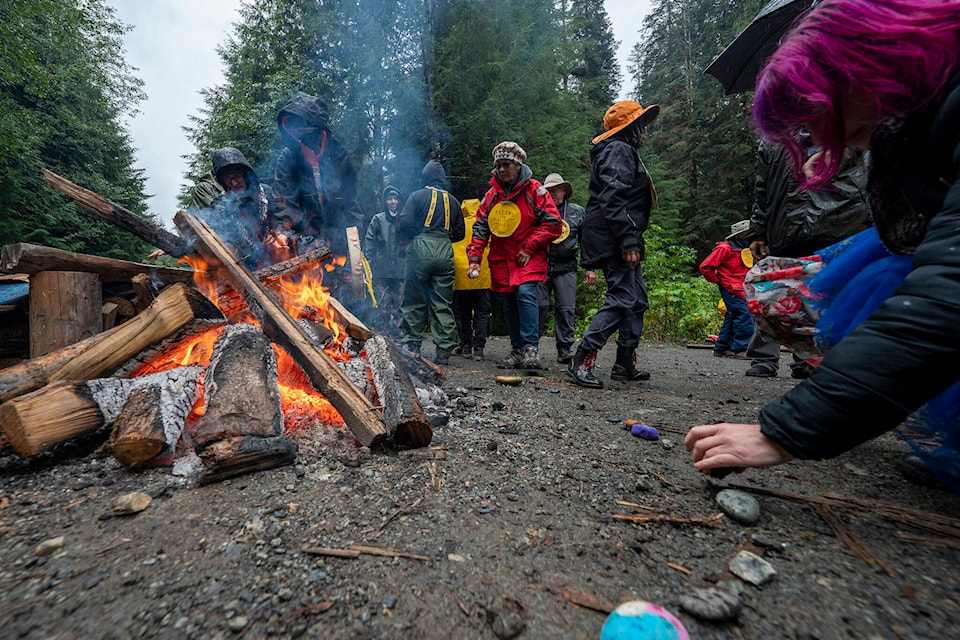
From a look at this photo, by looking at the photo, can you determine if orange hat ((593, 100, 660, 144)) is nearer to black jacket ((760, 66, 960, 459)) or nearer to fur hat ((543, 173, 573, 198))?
fur hat ((543, 173, 573, 198))

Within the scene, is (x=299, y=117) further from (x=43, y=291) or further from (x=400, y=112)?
(x=400, y=112)

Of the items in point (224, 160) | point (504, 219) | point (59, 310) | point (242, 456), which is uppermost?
point (224, 160)

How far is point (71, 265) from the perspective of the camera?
9.65ft

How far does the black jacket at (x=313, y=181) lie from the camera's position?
16.0ft

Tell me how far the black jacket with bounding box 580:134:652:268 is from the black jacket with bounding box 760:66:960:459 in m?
2.74

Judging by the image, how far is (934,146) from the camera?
1.06m

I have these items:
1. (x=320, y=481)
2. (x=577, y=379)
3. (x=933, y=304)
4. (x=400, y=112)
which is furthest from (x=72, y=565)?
(x=400, y=112)

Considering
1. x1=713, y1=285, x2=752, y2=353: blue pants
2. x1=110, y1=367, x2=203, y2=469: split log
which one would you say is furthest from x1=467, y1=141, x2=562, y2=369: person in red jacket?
x1=713, y1=285, x2=752, y2=353: blue pants

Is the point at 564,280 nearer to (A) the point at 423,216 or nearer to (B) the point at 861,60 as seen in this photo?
(A) the point at 423,216

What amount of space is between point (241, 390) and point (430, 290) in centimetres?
331

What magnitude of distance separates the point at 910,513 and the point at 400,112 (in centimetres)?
1066

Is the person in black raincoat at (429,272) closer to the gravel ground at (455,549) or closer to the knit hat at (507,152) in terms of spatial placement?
the knit hat at (507,152)

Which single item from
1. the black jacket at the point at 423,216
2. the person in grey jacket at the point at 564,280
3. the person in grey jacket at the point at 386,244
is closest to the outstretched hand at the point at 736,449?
the person in grey jacket at the point at 564,280

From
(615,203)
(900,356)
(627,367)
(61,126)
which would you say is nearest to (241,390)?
(900,356)
